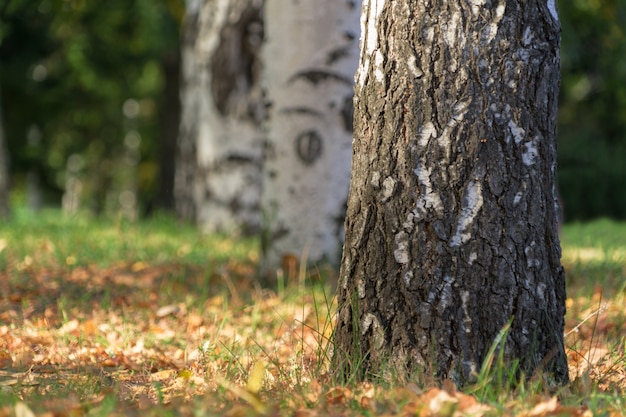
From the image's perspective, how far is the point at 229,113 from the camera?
26.5 feet

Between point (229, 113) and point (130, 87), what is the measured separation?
38.4 ft

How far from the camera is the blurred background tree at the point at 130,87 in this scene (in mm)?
12641

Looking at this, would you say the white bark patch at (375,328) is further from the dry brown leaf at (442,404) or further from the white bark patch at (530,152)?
the white bark patch at (530,152)

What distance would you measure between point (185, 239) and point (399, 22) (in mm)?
5072

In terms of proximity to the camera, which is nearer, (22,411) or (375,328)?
(22,411)

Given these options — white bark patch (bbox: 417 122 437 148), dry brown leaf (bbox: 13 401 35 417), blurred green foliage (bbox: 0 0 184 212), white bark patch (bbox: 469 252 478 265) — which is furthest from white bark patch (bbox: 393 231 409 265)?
blurred green foliage (bbox: 0 0 184 212)

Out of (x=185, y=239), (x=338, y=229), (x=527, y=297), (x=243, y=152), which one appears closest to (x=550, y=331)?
(x=527, y=297)

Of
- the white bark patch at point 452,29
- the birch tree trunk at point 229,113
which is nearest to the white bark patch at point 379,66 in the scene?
the white bark patch at point 452,29

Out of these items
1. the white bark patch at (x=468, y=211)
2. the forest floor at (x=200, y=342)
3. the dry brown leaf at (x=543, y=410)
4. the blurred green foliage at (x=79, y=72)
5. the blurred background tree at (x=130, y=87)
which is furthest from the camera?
the blurred green foliage at (x=79, y=72)

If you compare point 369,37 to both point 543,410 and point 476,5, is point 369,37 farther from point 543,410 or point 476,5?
point 543,410

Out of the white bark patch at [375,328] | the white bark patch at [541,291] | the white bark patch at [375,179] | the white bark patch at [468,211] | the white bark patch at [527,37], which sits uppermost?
the white bark patch at [527,37]

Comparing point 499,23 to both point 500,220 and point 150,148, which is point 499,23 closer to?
point 500,220

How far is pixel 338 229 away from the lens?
525cm

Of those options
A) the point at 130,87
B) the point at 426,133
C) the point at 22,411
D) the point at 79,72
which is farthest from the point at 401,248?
the point at 130,87
